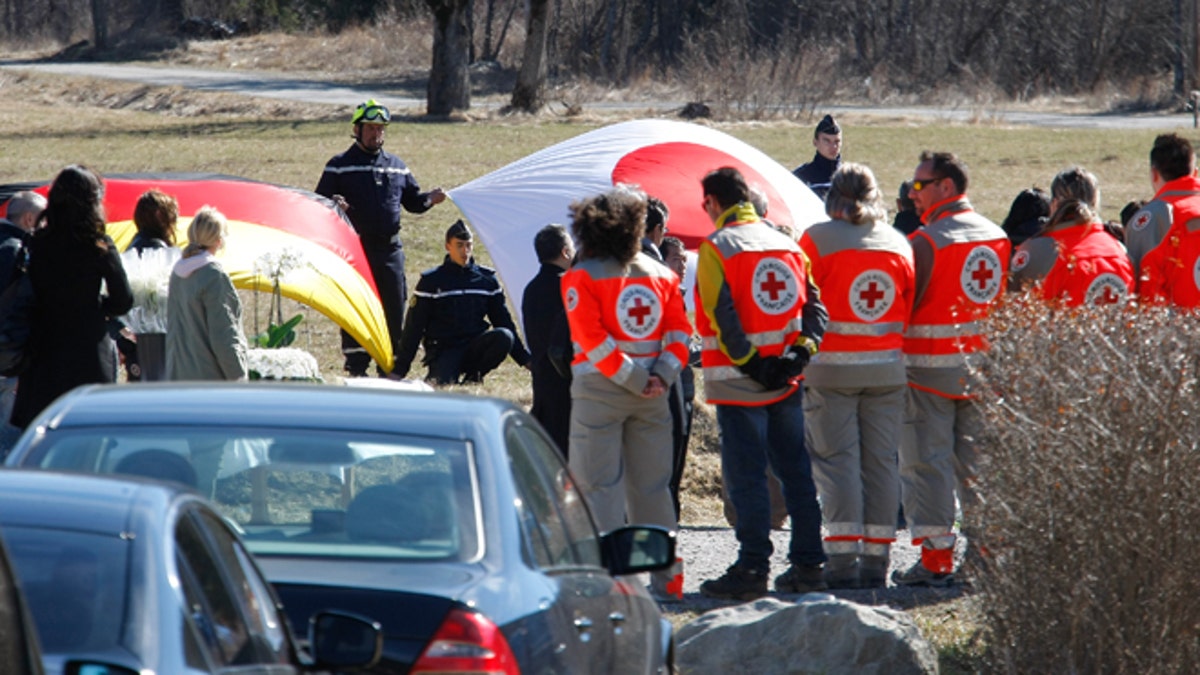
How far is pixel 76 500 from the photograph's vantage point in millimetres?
3234

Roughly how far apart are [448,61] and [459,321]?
2332cm

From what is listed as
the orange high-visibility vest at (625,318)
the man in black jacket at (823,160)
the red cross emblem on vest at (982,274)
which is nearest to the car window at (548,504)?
the orange high-visibility vest at (625,318)

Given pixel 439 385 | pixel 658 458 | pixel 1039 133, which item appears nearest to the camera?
pixel 658 458

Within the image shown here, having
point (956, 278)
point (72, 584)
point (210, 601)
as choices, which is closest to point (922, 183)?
point (956, 278)

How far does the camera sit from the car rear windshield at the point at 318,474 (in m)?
4.31

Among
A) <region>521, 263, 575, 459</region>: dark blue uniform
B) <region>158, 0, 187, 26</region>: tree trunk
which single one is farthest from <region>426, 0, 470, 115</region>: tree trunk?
<region>158, 0, 187, 26</region>: tree trunk

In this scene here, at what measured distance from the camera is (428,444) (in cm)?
444

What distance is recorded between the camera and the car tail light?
3.85 meters

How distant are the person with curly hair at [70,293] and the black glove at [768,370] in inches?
115

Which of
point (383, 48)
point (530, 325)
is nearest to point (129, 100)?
point (383, 48)

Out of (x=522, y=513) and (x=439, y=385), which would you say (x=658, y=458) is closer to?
(x=522, y=513)

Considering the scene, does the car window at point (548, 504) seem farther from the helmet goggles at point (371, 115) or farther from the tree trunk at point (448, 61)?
the tree trunk at point (448, 61)

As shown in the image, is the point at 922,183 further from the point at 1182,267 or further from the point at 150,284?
the point at 150,284

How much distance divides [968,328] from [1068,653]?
250 cm
